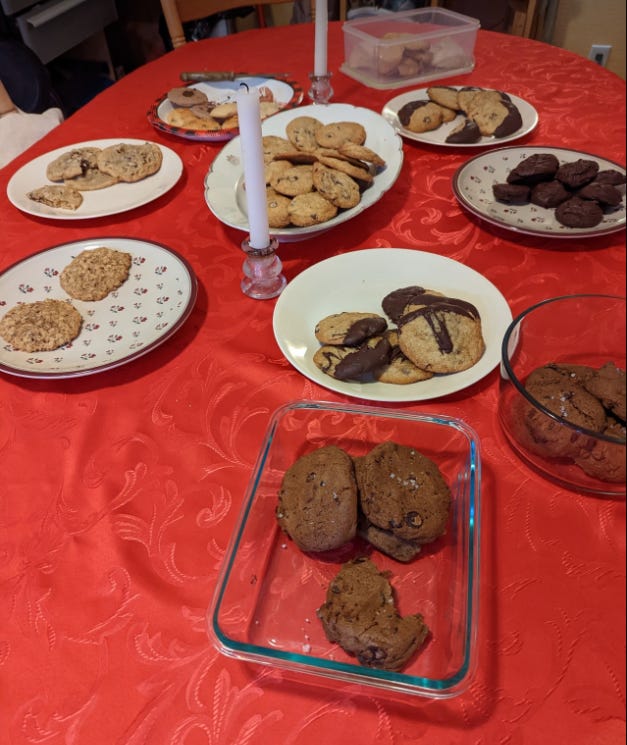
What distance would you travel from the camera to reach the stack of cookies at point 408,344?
2.08 feet

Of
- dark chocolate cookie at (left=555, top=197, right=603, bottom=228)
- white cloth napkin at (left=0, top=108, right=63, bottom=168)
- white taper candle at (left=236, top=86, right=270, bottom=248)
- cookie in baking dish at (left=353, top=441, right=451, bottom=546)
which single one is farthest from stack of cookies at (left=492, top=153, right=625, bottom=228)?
white cloth napkin at (left=0, top=108, right=63, bottom=168)

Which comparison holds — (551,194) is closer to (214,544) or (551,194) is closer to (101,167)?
(214,544)

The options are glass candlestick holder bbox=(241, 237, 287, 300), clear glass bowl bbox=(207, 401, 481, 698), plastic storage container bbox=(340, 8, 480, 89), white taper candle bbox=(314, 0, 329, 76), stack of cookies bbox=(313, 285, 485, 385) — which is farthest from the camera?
plastic storage container bbox=(340, 8, 480, 89)

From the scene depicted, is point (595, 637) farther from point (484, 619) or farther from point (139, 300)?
point (139, 300)

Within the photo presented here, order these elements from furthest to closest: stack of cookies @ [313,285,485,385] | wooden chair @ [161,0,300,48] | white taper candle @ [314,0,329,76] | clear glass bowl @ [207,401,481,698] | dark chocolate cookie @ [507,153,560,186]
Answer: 1. wooden chair @ [161,0,300,48]
2. white taper candle @ [314,0,329,76]
3. dark chocolate cookie @ [507,153,560,186]
4. stack of cookies @ [313,285,485,385]
5. clear glass bowl @ [207,401,481,698]

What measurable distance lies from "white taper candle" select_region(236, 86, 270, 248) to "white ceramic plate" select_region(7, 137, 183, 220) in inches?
13.3

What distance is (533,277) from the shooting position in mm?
805

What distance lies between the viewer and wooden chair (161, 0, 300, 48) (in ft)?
5.45

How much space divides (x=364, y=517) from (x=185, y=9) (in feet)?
5.90

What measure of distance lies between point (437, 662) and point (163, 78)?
4.96ft

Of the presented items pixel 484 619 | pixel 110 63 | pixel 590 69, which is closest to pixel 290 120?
pixel 590 69

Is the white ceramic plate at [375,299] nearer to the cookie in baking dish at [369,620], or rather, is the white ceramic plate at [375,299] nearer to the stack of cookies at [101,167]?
the cookie in baking dish at [369,620]

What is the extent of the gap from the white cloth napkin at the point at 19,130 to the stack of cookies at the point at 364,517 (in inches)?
52.3

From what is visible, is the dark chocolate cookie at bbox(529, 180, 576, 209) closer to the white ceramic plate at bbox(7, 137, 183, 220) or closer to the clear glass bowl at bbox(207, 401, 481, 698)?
the clear glass bowl at bbox(207, 401, 481, 698)
